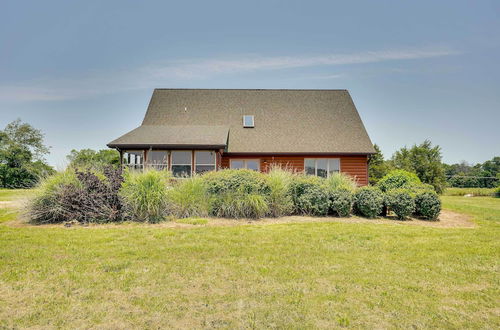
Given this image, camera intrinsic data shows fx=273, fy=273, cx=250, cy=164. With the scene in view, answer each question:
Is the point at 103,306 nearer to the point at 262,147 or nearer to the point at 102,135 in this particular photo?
the point at 262,147

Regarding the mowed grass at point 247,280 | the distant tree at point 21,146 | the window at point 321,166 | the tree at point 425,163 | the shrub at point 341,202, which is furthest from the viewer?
the distant tree at point 21,146

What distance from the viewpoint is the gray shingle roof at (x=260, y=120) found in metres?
15.9

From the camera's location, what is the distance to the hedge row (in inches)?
314

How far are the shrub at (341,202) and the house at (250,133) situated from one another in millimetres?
6689

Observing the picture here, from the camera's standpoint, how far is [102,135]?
1869cm

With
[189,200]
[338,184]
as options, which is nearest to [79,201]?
[189,200]

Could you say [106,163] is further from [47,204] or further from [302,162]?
[302,162]

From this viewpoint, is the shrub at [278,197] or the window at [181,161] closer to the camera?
the shrub at [278,197]

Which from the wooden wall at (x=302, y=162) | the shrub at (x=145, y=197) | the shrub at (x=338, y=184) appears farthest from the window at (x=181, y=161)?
the shrub at (x=338, y=184)

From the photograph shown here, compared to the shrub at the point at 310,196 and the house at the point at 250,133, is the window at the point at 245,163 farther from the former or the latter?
the shrub at the point at 310,196

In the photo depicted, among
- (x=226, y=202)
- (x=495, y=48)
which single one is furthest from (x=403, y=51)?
(x=226, y=202)

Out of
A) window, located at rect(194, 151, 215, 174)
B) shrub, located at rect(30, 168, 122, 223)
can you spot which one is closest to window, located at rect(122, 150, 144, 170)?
window, located at rect(194, 151, 215, 174)

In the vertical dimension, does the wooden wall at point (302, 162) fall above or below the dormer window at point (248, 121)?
below

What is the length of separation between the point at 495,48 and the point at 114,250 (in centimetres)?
1839
